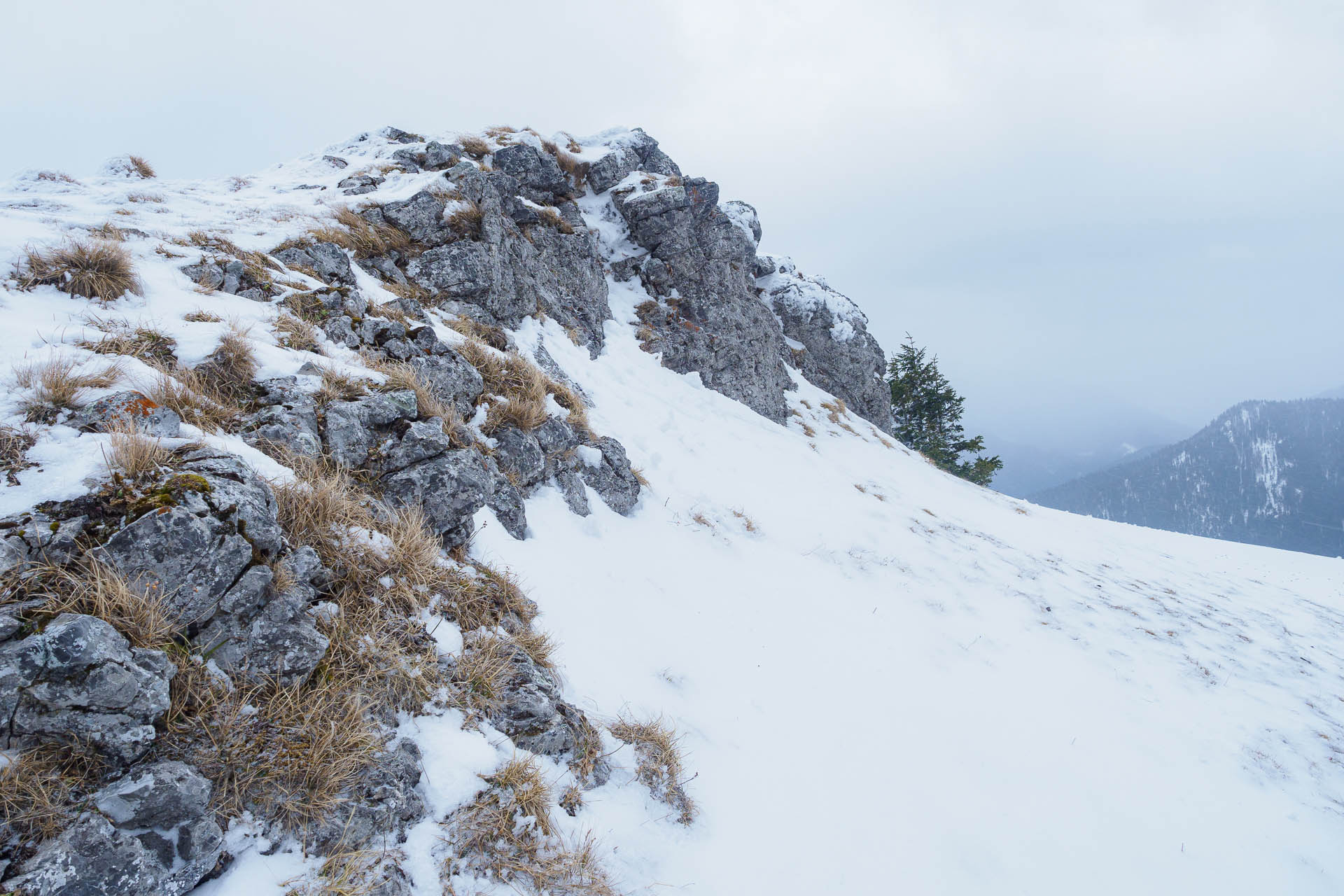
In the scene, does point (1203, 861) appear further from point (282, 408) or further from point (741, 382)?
point (741, 382)

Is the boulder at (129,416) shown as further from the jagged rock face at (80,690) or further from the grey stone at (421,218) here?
the grey stone at (421,218)

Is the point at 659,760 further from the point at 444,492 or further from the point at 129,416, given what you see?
the point at 129,416

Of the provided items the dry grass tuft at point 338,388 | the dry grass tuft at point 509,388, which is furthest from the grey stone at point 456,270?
the dry grass tuft at point 338,388

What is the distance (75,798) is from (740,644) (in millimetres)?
4843

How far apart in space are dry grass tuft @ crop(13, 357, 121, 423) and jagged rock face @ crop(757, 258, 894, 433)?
76.6ft

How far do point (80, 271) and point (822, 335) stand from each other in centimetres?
2420

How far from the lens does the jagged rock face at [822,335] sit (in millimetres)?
24922

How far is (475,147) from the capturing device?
14938mm

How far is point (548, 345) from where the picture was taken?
11.1m

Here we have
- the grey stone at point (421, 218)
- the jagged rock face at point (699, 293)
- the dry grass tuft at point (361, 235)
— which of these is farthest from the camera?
the jagged rock face at point (699, 293)

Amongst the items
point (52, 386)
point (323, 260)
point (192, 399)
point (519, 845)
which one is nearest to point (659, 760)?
point (519, 845)

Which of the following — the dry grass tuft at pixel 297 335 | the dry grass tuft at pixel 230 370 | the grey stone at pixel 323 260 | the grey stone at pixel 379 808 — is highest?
the grey stone at pixel 323 260

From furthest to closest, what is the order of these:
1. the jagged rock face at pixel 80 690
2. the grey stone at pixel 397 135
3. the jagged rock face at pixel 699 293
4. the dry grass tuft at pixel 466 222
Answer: the jagged rock face at pixel 699 293 < the grey stone at pixel 397 135 < the dry grass tuft at pixel 466 222 < the jagged rock face at pixel 80 690

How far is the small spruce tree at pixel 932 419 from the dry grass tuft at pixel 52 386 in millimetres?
35573
